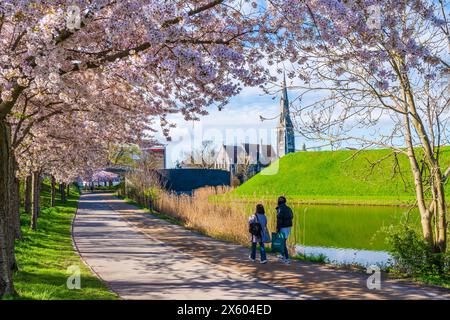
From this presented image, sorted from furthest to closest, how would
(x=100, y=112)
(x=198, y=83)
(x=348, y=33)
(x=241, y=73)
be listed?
(x=100, y=112) < (x=198, y=83) < (x=241, y=73) < (x=348, y=33)

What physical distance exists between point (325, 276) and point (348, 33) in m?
5.91

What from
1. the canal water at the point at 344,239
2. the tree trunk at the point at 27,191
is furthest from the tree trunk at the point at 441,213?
the tree trunk at the point at 27,191

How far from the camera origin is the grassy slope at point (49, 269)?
8.83 meters

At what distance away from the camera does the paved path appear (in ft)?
29.8

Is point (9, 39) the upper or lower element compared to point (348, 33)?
upper

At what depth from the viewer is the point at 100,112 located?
14.4m

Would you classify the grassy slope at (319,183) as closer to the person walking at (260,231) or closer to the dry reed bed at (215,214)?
the dry reed bed at (215,214)

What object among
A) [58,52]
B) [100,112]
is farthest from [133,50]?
[100,112]

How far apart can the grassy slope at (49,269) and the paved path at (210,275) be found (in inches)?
15.3

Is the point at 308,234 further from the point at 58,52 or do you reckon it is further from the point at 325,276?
the point at 58,52

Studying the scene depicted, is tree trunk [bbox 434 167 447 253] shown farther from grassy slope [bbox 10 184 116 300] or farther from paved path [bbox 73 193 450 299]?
grassy slope [bbox 10 184 116 300]

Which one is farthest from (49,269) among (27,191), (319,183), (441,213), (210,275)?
(319,183)

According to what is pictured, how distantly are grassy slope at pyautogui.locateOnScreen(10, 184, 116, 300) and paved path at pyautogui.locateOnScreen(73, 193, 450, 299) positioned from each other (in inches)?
15.3

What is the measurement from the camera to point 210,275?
11094 mm
